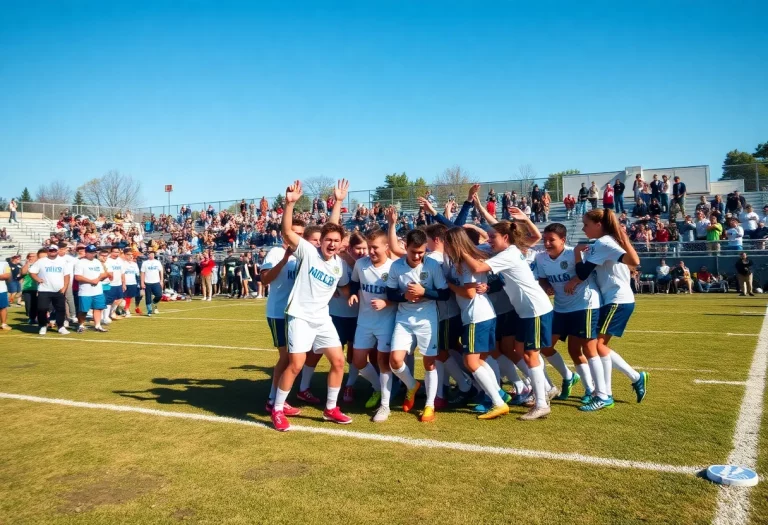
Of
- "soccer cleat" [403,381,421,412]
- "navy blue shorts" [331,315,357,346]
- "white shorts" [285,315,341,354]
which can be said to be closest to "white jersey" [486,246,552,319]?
"soccer cleat" [403,381,421,412]

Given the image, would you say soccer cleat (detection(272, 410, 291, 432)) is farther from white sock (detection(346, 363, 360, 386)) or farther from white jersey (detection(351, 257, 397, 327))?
white sock (detection(346, 363, 360, 386))

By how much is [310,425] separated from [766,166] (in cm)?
2883

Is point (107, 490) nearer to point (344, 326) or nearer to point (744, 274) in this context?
point (344, 326)

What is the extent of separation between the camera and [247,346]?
11461 millimetres

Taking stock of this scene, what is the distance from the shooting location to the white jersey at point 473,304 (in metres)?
6.05

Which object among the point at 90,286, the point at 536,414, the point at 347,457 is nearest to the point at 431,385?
the point at 536,414

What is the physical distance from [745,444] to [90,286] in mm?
13995

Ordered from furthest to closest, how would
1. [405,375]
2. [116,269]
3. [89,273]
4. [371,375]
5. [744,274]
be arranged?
[744,274]
[116,269]
[89,273]
[371,375]
[405,375]

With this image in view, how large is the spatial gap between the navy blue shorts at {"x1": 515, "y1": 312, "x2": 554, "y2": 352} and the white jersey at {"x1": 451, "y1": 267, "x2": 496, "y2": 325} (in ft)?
1.24

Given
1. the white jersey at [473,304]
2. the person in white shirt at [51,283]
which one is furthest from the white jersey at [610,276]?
the person in white shirt at [51,283]

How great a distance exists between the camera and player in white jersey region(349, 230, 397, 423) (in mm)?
6312

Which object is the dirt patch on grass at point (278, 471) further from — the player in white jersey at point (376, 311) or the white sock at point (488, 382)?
the white sock at point (488, 382)

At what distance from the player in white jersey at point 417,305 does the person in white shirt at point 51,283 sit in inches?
425

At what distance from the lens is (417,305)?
20.4 ft
